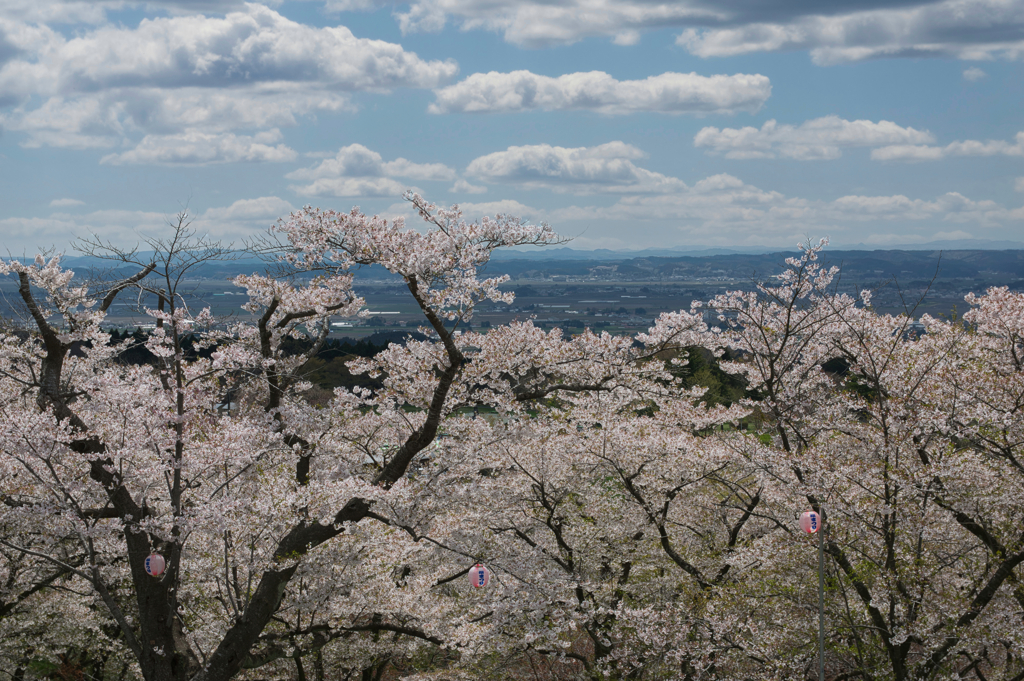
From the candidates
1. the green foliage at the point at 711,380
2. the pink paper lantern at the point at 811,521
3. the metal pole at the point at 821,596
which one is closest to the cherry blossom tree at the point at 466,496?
the metal pole at the point at 821,596

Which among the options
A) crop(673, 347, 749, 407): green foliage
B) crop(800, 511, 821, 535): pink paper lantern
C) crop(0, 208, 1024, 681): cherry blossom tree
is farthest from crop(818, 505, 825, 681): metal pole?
crop(673, 347, 749, 407): green foliage

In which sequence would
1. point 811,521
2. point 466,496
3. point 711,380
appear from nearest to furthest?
1. point 811,521
2. point 466,496
3. point 711,380

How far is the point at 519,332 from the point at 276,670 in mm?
9756

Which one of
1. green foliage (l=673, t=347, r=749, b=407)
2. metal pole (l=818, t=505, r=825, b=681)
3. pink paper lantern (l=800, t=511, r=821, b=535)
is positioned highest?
pink paper lantern (l=800, t=511, r=821, b=535)

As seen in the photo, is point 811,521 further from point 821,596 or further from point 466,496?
point 466,496

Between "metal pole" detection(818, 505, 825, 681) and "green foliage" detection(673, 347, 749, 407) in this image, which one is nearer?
"metal pole" detection(818, 505, 825, 681)

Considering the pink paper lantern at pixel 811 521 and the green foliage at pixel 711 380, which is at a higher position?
the pink paper lantern at pixel 811 521

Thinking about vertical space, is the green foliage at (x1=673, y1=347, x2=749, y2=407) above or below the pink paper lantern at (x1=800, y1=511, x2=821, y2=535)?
below

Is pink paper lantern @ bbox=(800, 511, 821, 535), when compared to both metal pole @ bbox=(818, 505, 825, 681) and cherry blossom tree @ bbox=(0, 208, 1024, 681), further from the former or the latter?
cherry blossom tree @ bbox=(0, 208, 1024, 681)

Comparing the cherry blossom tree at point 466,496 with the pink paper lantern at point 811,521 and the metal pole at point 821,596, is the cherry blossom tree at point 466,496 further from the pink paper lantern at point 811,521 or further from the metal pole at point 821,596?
the pink paper lantern at point 811,521

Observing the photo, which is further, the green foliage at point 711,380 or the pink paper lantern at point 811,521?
the green foliage at point 711,380

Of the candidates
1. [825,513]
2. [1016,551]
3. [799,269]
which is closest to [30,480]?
[825,513]

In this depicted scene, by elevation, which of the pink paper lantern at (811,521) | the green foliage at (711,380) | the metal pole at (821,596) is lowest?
the green foliage at (711,380)

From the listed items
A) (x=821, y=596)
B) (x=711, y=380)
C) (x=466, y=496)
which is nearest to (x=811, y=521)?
(x=821, y=596)
